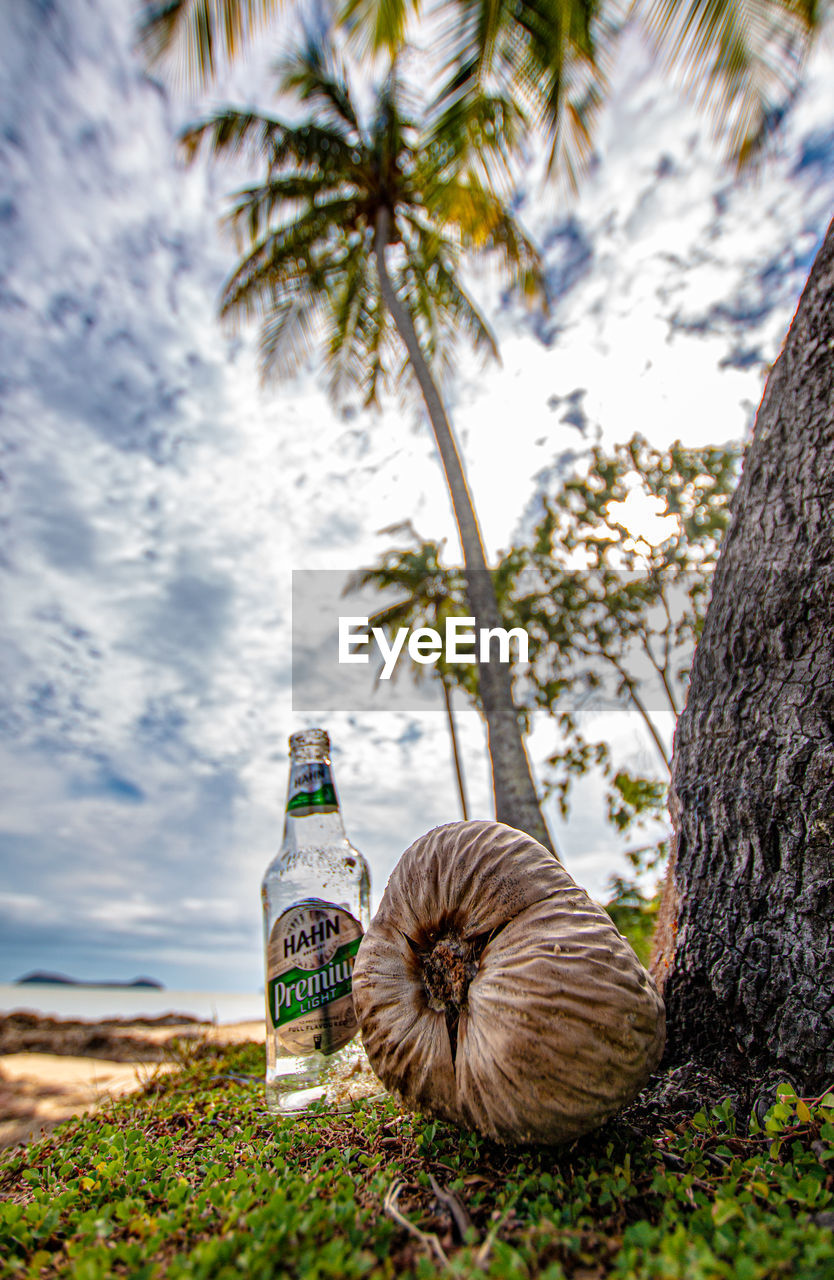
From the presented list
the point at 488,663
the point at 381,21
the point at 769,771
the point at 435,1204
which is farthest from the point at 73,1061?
the point at 381,21

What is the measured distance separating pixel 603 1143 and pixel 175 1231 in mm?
787

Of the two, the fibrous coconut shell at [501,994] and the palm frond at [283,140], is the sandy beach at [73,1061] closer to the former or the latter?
the fibrous coconut shell at [501,994]

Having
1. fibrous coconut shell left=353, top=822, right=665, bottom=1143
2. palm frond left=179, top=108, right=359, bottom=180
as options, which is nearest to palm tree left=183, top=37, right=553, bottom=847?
palm frond left=179, top=108, right=359, bottom=180

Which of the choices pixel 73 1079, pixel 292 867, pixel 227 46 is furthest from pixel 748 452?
pixel 227 46

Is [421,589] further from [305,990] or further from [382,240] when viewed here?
[305,990]

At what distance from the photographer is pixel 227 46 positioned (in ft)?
22.4

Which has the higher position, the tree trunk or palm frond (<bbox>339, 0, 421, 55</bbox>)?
palm frond (<bbox>339, 0, 421, 55</bbox>)

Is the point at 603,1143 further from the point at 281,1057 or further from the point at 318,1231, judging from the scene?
the point at 281,1057

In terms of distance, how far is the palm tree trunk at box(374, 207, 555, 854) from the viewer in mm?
6633

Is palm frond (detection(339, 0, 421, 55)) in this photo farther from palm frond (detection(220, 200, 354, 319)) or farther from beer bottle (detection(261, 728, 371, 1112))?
beer bottle (detection(261, 728, 371, 1112))

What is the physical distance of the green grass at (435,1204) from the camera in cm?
88

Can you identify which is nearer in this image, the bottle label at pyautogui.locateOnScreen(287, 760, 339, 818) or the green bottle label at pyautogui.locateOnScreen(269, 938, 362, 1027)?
the green bottle label at pyautogui.locateOnScreen(269, 938, 362, 1027)

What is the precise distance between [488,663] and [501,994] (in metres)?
5.96

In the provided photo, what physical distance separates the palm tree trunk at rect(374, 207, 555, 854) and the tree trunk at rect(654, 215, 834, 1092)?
3.93m
